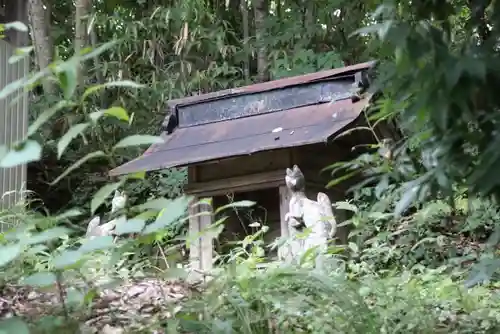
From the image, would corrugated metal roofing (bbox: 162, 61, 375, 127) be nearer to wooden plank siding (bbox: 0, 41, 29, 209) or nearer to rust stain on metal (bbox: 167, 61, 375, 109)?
A: rust stain on metal (bbox: 167, 61, 375, 109)

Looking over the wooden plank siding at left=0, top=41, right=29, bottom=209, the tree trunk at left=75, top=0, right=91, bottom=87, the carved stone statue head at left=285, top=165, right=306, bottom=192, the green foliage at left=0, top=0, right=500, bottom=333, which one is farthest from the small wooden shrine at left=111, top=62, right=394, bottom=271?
the tree trunk at left=75, top=0, right=91, bottom=87

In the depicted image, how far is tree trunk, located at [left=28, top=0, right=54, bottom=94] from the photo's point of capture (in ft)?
25.6

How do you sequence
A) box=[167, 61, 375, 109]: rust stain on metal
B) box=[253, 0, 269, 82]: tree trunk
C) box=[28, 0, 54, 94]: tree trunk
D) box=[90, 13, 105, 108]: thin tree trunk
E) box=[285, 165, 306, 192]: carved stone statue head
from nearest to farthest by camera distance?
box=[285, 165, 306, 192]: carved stone statue head
box=[167, 61, 375, 109]: rust stain on metal
box=[28, 0, 54, 94]: tree trunk
box=[253, 0, 269, 82]: tree trunk
box=[90, 13, 105, 108]: thin tree trunk

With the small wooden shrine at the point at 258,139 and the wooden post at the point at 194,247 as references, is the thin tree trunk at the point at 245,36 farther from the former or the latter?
the wooden post at the point at 194,247

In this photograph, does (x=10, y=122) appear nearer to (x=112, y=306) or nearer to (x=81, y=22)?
(x=81, y=22)

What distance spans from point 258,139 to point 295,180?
0.48 metres

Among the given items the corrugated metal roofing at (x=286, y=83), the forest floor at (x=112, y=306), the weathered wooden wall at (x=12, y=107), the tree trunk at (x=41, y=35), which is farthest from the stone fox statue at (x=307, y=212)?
the tree trunk at (x=41, y=35)

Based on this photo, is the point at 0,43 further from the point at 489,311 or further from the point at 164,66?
the point at 489,311

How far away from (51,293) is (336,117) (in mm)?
2498

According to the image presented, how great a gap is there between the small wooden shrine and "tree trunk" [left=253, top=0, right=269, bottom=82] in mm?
2906

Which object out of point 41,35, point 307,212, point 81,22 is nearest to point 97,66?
point 81,22

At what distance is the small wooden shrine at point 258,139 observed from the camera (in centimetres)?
457

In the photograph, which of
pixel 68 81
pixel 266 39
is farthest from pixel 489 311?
pixel 266 39

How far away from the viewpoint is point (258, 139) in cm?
469
